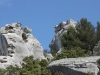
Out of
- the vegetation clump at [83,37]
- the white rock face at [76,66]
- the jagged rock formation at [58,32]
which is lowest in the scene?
the white rock face at [76,66]

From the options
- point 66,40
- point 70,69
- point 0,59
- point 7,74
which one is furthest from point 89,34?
point 70,69

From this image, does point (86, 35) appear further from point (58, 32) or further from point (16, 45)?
point (58, 32)

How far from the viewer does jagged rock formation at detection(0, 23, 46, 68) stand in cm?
5022

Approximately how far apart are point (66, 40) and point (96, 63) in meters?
20.4

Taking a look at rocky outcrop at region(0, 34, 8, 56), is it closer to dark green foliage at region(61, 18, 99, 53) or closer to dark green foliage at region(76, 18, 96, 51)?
dark green foliage at region(61, 18, 99, 53)

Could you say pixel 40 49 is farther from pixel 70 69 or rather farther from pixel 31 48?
pixel 70 69

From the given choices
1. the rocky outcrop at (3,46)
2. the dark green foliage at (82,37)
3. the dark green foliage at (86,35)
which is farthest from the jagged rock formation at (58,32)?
the dark green foliage at (86,35)

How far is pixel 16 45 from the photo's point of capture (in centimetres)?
5325

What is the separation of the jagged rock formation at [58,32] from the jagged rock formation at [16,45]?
7576 mm

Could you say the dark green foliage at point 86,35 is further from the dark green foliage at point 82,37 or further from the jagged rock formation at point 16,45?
the jagged rock formation at point 16,45

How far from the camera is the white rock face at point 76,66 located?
1107 inches

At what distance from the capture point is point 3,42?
54.0 metres

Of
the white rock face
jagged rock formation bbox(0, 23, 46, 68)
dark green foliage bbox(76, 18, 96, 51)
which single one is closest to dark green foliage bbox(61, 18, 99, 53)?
dark green foliage bbox(76, 18, 96, 51)

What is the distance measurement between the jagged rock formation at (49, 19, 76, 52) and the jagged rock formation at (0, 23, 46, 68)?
24.9 feet
